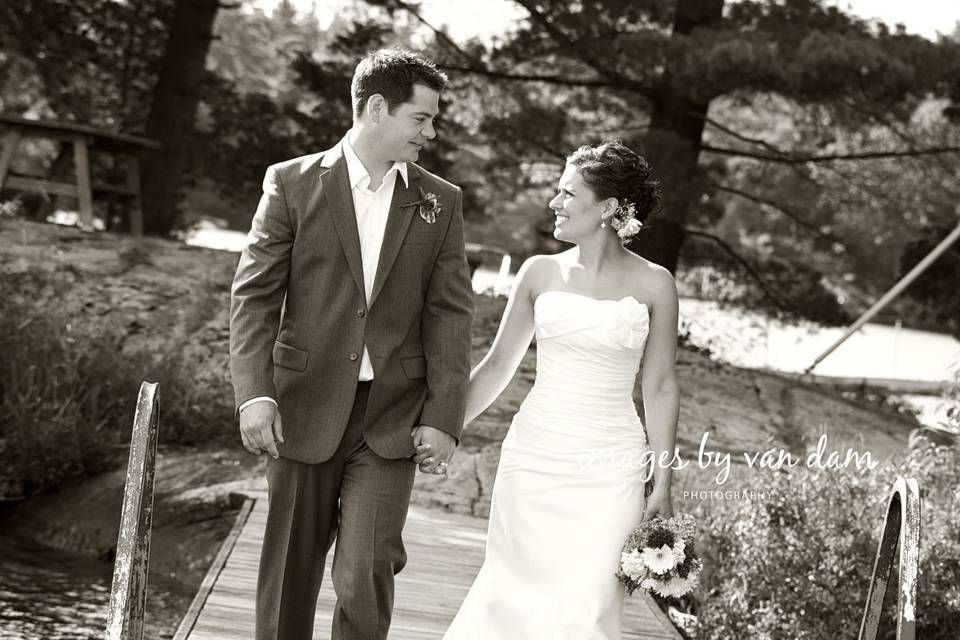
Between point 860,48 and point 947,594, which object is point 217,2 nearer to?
point 860,48

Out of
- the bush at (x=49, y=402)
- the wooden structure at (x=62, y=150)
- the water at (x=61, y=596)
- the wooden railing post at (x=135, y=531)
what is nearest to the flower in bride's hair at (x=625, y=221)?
the wooden railing post at (x=135, y=531)

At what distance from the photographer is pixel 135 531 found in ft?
11.9

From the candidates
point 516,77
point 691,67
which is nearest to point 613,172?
point 691,67

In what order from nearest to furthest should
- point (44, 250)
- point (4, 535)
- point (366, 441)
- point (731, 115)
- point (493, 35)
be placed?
1. point (366, 441)
2. point (4, 535)
3. point (44, 250)
4. point (493, 35)
5. point (731, 115)

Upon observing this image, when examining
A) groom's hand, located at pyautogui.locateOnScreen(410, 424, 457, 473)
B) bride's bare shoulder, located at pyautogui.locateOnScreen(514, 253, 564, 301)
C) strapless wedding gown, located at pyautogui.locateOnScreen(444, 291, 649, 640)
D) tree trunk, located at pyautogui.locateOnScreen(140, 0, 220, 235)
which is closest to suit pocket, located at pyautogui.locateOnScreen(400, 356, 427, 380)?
groom's hand, located at pyautogui.locateOnScreen(410, 424, 457, 473)

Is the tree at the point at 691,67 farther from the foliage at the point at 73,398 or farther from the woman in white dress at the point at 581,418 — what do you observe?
the woman in white dress at the point at 581,418

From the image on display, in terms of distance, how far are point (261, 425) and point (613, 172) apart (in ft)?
4.77

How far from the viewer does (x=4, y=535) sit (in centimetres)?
775

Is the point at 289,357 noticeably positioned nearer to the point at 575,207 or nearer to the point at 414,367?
the point at 414,367

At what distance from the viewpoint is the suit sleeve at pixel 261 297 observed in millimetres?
3748

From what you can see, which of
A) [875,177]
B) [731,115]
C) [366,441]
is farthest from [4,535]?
[731,115]

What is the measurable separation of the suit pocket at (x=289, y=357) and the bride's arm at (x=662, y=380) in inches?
42.4

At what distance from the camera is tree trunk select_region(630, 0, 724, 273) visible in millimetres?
10742

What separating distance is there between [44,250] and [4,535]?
373 cm
